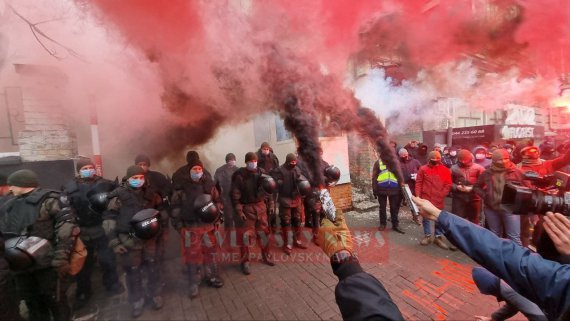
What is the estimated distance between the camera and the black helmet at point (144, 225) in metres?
3.08

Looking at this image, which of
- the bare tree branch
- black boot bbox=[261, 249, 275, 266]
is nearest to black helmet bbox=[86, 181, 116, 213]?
the bare tree branch

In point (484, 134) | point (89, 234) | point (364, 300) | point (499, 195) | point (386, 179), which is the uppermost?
point (484, 134)

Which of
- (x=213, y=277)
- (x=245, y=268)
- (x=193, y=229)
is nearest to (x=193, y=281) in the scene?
(x=213, y=277)

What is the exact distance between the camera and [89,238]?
367 centimetres

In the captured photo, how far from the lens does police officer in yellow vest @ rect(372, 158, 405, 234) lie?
563 centimetres

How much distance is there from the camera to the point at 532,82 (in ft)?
17.4

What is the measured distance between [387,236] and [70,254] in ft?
18.3

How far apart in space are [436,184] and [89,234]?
20.3ft

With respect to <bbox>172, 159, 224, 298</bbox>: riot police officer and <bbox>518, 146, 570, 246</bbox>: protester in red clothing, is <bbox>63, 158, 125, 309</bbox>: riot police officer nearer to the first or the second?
<bbox>172, 159, 224, 298</bbox>: riot police officer

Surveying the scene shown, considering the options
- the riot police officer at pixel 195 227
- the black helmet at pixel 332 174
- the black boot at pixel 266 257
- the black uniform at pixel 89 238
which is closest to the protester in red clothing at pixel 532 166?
the black helmet at pixel 332 174

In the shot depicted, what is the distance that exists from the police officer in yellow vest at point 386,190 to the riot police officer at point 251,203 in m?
2.91

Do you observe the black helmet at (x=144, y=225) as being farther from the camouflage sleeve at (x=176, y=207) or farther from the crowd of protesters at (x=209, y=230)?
the camouflage sleeve at (x=176, y=207)

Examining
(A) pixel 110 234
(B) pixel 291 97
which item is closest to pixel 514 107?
(B) pixel 291 97

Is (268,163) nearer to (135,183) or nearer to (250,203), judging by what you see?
(250,203)
